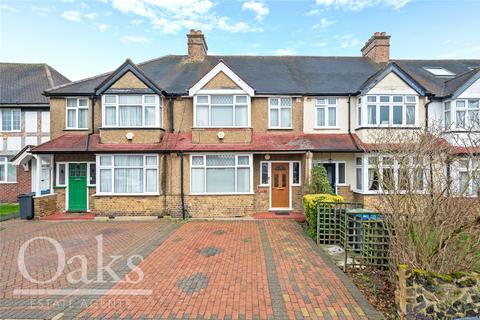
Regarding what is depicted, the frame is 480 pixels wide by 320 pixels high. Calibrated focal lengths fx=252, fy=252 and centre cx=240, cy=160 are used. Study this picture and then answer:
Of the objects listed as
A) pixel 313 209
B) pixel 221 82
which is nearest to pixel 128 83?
pixel 221 82

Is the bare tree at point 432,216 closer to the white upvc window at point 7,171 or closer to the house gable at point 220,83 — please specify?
the house gable at point 220,83

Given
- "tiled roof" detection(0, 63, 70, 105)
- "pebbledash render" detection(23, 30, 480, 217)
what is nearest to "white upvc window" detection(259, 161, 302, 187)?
"pebbledash render" detection(23, 30, 480, 217)

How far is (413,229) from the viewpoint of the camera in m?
4.93

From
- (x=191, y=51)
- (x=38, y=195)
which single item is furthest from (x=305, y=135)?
(x=38, y=195)

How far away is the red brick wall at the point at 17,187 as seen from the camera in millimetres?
16297

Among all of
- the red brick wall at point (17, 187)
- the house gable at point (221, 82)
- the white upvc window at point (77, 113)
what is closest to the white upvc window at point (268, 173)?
the house gable at point (221, 82)

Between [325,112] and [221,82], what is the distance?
5.96 meters

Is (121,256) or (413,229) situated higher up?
(413,229)

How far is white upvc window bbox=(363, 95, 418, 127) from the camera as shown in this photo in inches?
522

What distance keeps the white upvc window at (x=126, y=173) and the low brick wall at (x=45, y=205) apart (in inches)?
109

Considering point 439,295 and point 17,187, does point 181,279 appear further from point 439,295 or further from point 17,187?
point 17,187

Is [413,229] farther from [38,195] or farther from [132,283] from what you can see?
[38,195]

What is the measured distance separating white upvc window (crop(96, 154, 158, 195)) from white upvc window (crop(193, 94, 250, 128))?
320cm

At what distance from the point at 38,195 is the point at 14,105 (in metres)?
7.63
